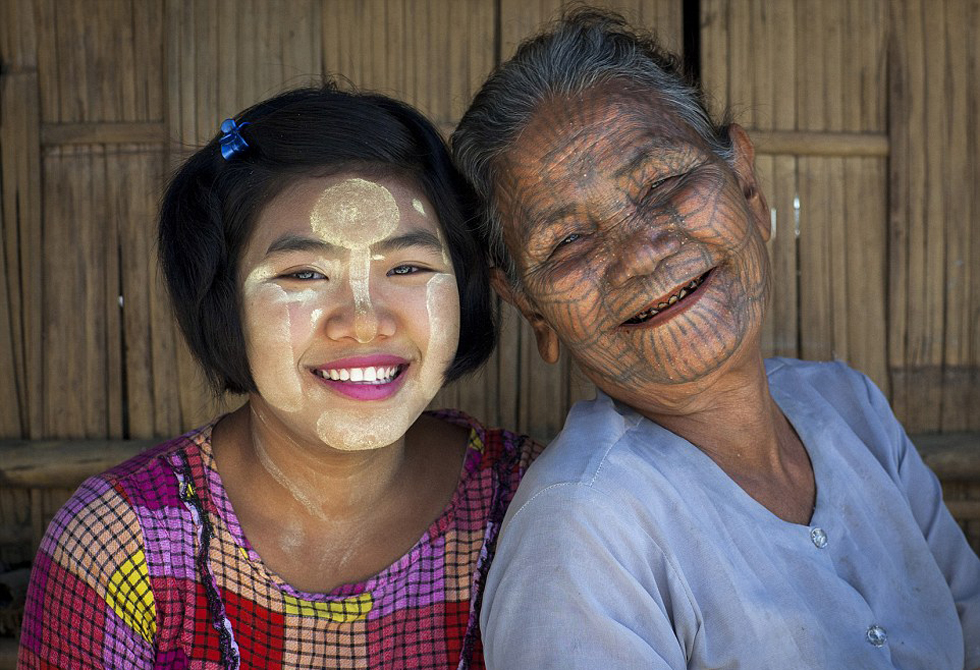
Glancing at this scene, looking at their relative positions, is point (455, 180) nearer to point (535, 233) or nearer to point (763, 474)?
point (535, 233)

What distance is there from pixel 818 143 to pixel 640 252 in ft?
3.96

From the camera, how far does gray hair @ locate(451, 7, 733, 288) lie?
1925 mm

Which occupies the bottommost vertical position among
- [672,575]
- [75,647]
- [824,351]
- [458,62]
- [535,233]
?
[75,647]

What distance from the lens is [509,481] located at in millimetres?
2150

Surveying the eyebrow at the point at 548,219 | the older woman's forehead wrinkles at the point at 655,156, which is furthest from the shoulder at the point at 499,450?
the older woman's forehead wrinkles at the point at 655,156

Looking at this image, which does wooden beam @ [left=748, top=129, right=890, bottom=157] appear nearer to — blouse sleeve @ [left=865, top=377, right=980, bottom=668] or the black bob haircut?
blouse sleeve @ [left=865, top=377, right=980, bottom=668]

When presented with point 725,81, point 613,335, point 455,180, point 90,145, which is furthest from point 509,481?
point 90,145

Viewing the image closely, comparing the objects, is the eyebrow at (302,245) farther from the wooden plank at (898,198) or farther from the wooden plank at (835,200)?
the wooden plank at (898,198)

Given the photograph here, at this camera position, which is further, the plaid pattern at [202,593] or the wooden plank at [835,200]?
the wooden plank at [835,200]

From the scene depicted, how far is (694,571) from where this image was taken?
1687 millimetres

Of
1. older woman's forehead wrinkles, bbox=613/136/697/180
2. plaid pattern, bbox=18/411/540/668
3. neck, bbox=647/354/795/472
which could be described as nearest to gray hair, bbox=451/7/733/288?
older woman's forehead wrinkles, bbox=613/136/697/180

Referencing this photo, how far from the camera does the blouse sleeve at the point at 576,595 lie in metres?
1.52

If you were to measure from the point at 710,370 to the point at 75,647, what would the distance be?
1.28 meters

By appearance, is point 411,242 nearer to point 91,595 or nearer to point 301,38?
point 91,595
